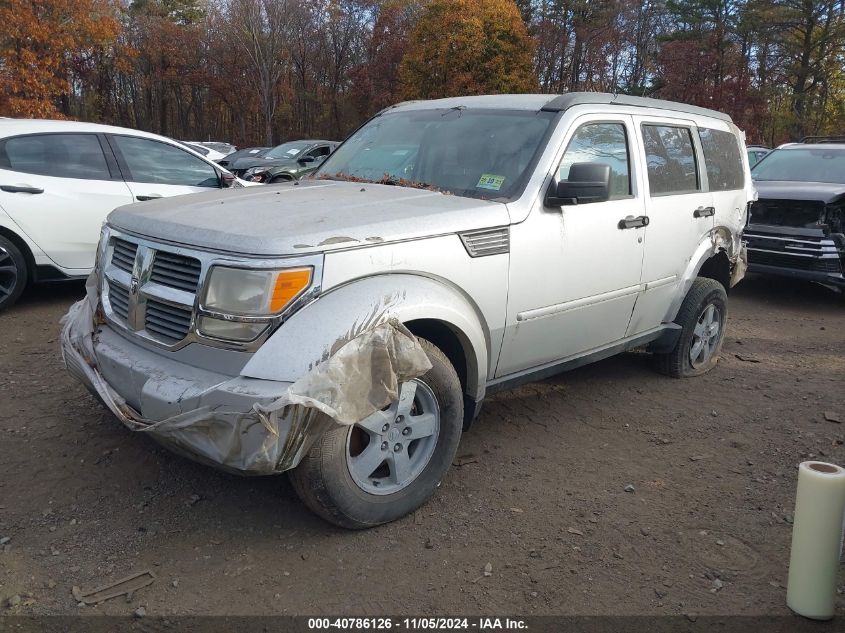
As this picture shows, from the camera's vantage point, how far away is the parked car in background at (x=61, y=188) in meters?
6.19

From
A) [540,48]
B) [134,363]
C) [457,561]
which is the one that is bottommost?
[457,561]

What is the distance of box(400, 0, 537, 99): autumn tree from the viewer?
28.9 meters

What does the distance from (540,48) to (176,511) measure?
35.7m

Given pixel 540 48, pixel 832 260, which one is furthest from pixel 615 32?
pixel 832 260

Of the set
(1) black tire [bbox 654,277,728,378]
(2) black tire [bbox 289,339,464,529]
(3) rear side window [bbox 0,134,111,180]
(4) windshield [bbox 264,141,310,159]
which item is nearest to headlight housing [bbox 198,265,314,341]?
(2) black tire [bbox 289,339,464,529]

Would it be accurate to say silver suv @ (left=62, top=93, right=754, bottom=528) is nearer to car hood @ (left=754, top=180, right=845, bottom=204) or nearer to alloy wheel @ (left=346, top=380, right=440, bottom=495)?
alloy wheel @ (left=346, top=380, right=440, bottom=495)

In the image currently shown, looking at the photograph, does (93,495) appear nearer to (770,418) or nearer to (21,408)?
(21,408)

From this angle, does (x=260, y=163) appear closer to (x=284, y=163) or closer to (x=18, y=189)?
(x=284, y=163)

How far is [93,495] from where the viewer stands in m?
Answer: 3.45

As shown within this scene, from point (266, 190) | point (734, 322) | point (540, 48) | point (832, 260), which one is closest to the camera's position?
point (266, 190)

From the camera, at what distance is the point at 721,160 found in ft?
18.3

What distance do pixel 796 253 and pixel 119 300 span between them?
7474 mm

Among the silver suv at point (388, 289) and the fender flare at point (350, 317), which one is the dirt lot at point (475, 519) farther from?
the fender flare at point (350, 317)

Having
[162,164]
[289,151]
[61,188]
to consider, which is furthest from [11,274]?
[289,151]
